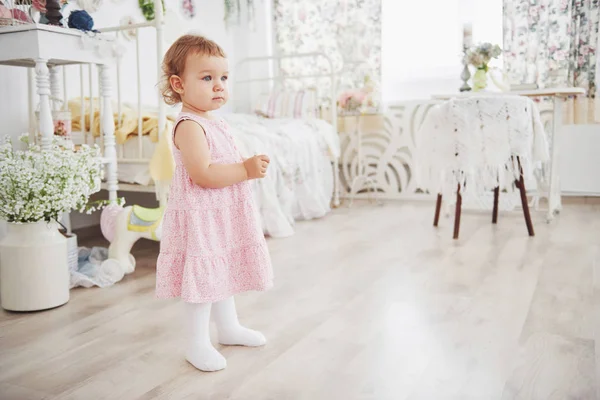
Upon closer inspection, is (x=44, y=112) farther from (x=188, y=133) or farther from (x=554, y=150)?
(x=554, y=150)

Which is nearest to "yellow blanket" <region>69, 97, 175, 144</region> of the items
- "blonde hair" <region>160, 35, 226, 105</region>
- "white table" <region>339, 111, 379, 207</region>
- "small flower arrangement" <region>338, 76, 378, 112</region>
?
"blonde hair" <region>160, 35, 226, 105</region>

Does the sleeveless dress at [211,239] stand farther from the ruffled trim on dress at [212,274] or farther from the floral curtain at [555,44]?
the floral curtain at [555,44]

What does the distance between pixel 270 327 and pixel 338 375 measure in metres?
0.37

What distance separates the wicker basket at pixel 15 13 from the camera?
6.56 feet

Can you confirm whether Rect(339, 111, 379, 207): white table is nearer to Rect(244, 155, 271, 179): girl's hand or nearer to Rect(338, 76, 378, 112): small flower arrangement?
Rect(338, 76, 378, 112): small flower arrangement

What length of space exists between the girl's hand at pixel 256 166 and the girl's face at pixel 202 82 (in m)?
0.16

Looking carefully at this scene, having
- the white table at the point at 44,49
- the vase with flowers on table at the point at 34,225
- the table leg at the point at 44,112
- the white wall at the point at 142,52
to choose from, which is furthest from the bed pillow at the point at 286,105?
the vase with flowers on table at the point at 34,225

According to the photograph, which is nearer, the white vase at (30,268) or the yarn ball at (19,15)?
the white vase at (30,268)

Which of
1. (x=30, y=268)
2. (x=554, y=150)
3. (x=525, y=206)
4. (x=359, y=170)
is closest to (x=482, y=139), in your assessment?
(x=525, y=206)

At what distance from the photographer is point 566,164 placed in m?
3.73

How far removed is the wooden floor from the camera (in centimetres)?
124

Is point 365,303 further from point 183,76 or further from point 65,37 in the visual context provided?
point 65,37

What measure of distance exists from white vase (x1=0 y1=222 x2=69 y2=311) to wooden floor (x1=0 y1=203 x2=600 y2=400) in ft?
0.16

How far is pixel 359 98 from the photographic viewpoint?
383 centimetres
